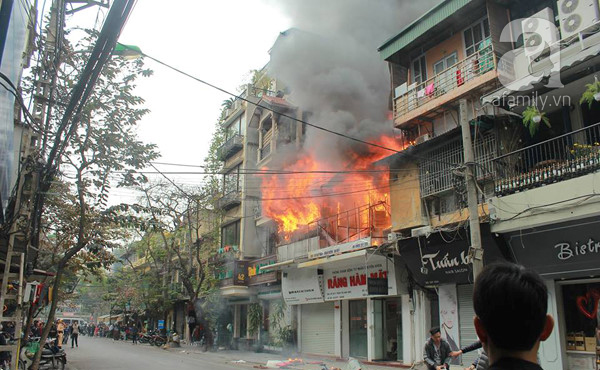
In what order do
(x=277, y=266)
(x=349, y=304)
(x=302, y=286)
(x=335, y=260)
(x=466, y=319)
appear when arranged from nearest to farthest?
1. (x=466, y=319)
2. (x=335, y=260)
3. (x=349, y=304)
4. (x=302, y=286)
5. (x=277, y=266)

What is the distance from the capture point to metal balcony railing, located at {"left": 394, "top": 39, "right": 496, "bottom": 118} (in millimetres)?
13312

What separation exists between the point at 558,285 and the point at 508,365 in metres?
11.9

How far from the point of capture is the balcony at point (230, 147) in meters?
30.3

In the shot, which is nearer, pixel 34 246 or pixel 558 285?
pixel 34 246

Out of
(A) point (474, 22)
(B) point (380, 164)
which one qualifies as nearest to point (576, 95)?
(A) point (474, 22)

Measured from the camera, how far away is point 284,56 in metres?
20.3

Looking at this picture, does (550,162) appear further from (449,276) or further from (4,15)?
(4,15)

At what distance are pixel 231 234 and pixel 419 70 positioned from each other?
17788mm

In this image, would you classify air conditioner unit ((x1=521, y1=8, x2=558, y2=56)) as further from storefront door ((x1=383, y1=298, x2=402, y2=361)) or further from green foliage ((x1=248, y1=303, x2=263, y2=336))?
green foliage ((x1=248, y1=303, x2=263, y2=336))

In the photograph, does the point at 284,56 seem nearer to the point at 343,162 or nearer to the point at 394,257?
the point at 343,162

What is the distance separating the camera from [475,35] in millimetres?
14172

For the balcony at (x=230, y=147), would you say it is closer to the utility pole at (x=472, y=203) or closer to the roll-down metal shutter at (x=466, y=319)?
the roll-down metal shutter at (x=466, y=319)

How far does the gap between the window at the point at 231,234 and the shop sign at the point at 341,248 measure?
33.6 ft

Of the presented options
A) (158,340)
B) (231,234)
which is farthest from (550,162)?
(158,340)
